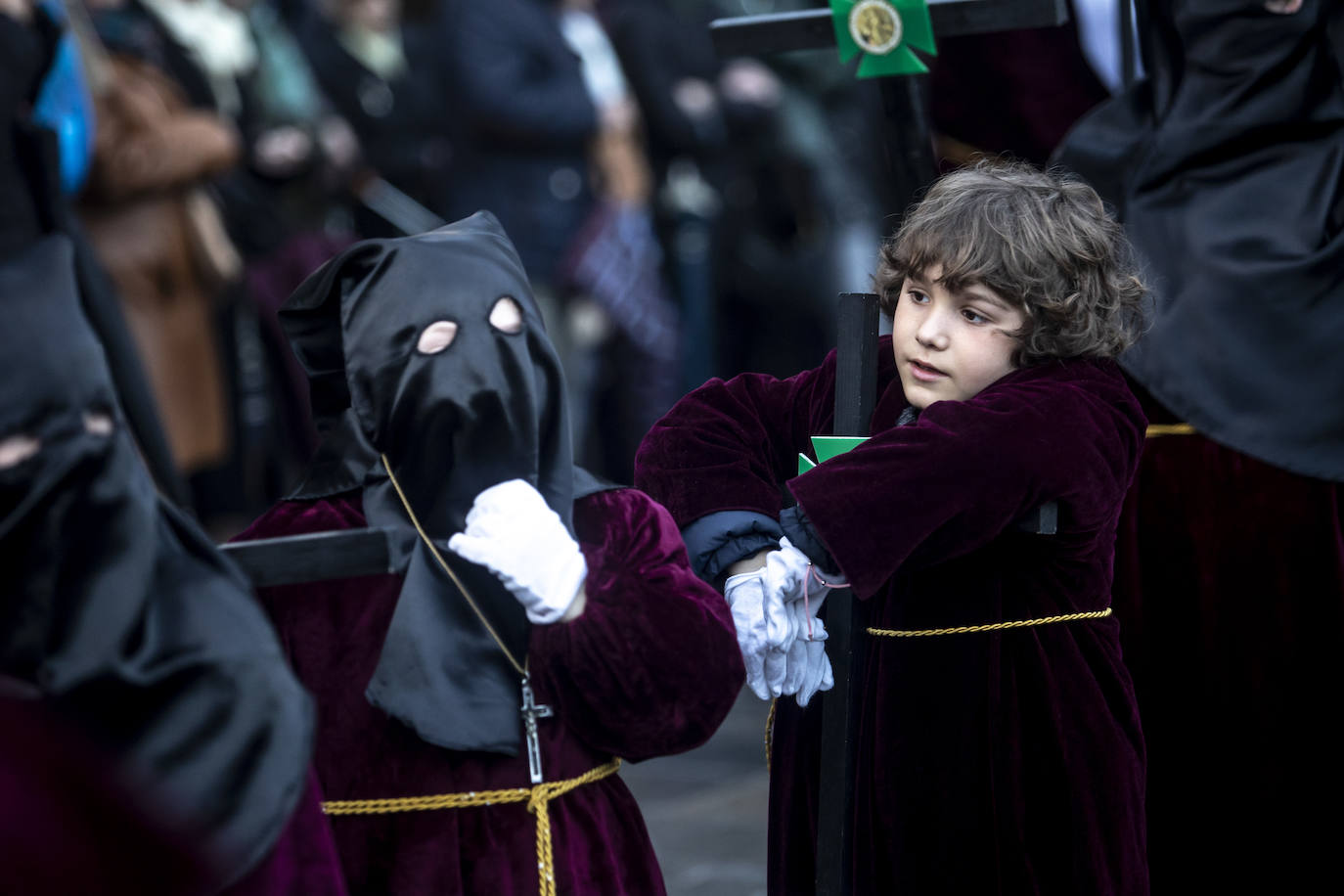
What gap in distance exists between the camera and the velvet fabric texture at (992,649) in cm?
224

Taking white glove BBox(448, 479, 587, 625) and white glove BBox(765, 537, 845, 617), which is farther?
white glove BBox(765, 537, 845, 617)

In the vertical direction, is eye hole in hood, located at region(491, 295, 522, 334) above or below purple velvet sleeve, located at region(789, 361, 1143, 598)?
above

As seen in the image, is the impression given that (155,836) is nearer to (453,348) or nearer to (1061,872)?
(453,348)

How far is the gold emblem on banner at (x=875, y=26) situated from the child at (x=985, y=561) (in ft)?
1.85

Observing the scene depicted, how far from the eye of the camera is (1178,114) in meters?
3.28

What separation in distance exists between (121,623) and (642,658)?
769 millimetres

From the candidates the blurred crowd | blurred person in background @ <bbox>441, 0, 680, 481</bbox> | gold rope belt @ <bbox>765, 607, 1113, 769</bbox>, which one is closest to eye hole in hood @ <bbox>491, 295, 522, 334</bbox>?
gold rope belt @ <bbox>765, 607, 1113, 769</bbox>

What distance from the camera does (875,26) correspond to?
2953 millimetres

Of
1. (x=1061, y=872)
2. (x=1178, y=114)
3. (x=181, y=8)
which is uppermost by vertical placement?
(x=181, y=8)

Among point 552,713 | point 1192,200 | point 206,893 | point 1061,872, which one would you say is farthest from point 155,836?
point 1192,200

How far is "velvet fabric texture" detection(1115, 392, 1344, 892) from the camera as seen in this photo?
119 inches

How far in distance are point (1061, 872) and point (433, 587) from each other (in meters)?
0.95

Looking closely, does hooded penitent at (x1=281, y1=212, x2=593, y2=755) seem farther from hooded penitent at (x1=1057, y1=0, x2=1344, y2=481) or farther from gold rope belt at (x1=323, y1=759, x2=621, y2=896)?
hooded penitent at (x1=1057, y1=0, x2=1344, y2=481)

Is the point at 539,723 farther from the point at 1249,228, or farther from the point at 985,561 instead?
the point at 1249,228
